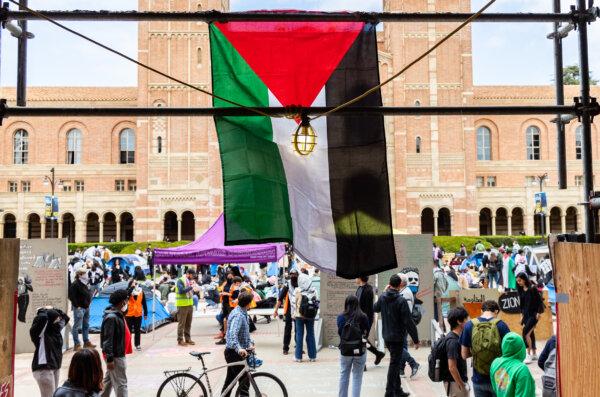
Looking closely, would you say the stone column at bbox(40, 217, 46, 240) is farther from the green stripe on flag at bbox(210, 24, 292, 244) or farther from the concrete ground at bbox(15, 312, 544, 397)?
the green stripe on flag at bbox(210, 24, 292, 244)

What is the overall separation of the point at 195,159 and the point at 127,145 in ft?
31.2

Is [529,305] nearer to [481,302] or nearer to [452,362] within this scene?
[481,302]

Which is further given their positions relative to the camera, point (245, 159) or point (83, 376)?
point (245, 159)

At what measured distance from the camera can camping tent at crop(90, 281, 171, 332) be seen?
594 inches

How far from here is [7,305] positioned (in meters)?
3.27

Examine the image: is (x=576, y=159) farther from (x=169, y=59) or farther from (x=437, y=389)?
(x=437, y=389)

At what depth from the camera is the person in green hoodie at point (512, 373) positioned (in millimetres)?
4660

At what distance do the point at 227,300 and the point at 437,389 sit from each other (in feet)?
19.6

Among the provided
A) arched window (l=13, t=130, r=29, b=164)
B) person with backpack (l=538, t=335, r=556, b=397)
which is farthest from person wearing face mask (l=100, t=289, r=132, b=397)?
arched window (l=13, t=130, r=29, b=164)

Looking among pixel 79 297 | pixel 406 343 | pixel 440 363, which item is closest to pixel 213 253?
pixel 79 297

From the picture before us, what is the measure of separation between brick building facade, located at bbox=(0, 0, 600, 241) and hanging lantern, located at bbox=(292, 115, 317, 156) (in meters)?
40.7

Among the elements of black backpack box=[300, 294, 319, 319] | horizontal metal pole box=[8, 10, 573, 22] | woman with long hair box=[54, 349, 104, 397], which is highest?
horizontal metal pole box=[8, 10, 573, 22]

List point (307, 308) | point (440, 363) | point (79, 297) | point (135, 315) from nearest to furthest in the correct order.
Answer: point (440, 363) < point (307, 308) < point (79, 297) < point (135, 315)

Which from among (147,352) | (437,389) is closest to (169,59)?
(147,352)
